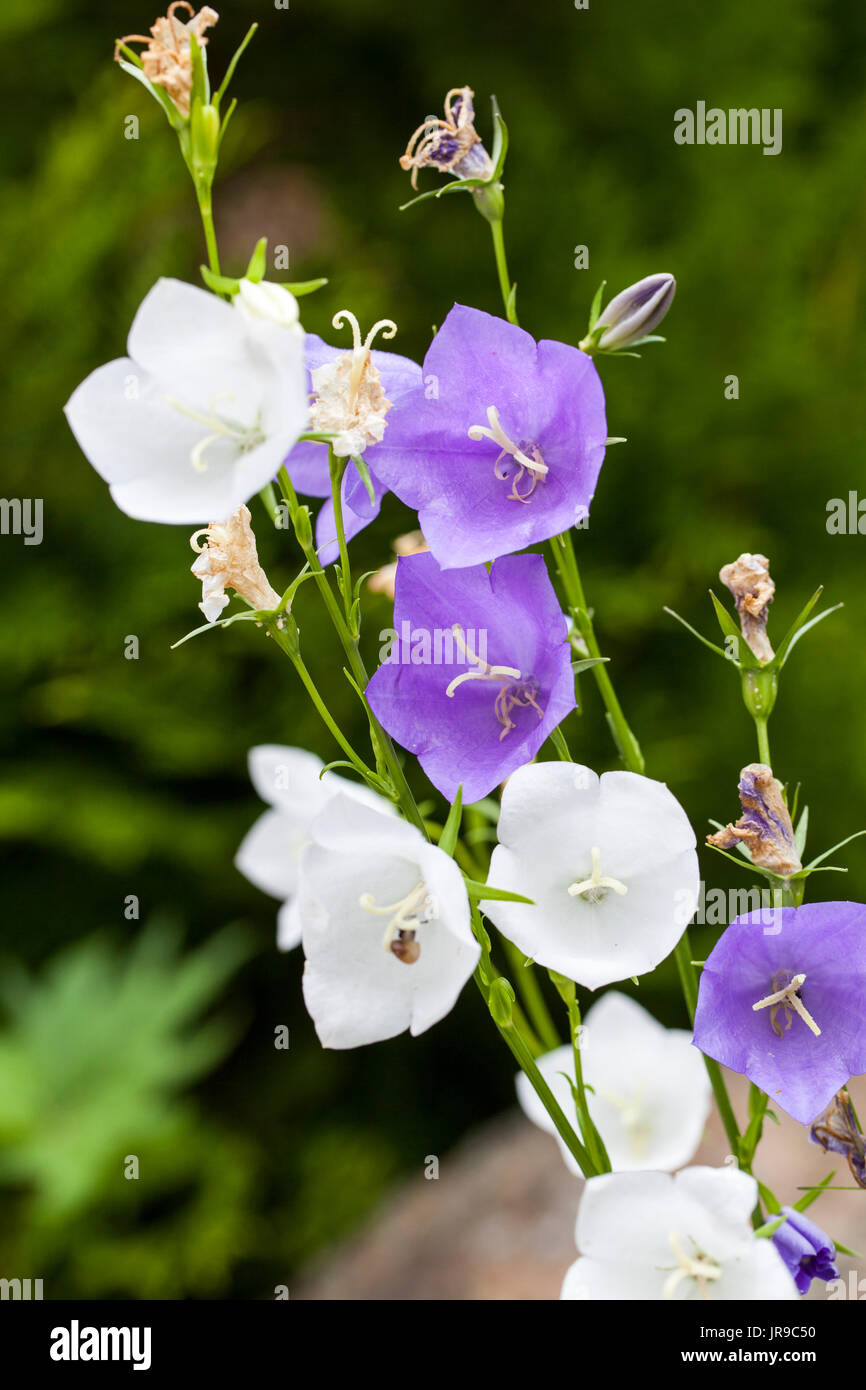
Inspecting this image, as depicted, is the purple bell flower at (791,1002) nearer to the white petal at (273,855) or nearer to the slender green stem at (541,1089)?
the slender green stem at (541,1089)

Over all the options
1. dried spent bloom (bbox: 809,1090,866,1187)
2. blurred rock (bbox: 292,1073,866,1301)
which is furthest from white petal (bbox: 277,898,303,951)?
blurred rock (bbox: 292,1073,866,1301)

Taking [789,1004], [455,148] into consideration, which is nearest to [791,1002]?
[789,1004]

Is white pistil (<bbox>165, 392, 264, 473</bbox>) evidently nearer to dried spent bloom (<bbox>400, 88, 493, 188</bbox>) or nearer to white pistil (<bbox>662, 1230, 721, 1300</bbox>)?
dried spent bloom (<bbox>400, 88, 493, 188</bbox>)

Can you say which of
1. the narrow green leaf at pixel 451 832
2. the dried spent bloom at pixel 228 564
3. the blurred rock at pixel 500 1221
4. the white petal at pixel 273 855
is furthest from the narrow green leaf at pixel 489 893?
the blurred rock at pixel 500 1221

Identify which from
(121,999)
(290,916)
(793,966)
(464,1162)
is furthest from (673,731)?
(793,966)

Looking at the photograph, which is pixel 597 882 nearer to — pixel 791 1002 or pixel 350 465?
pixel 791 1002

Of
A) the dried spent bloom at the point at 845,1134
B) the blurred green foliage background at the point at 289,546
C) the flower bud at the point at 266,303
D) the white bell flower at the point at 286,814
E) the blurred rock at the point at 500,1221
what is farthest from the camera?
the blurred green foliage background at the point at 289,546
